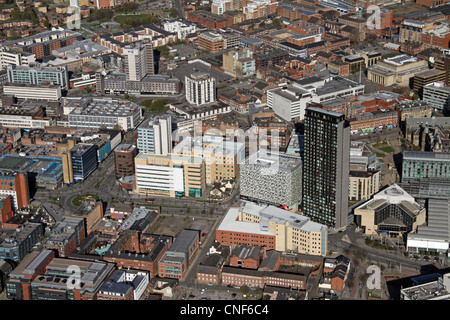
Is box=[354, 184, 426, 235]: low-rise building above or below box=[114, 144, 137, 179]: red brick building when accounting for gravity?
below

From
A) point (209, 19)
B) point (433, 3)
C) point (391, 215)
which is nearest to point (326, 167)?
point (391, 215)

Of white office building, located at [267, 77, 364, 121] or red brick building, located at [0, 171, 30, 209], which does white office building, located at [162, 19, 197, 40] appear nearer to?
white office building, located at [267, 77, 364, 121]

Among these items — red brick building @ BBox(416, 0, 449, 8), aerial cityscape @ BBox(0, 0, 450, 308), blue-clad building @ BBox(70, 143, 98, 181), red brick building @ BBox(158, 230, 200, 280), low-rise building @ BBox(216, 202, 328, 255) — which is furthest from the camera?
red brick building @ BBox(416, 0, 449, 8)

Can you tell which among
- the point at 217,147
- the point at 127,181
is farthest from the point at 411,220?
the point at 127,181

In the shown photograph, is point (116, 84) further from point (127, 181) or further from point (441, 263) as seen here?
point (441, 263)

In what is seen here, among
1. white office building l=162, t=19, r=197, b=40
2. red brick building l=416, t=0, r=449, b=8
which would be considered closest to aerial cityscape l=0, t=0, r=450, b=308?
white office building l=162, t=19, r=197, b=40
